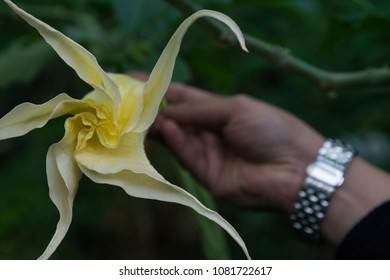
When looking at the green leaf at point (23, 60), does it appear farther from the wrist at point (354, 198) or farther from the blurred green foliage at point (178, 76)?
the wrist at point (354, 198)

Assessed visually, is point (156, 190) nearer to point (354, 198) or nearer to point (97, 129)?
point (97, 129)

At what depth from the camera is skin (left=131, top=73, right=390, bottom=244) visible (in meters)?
1.31

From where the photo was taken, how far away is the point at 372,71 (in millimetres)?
1151

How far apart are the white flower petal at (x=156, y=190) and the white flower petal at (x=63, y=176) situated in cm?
2

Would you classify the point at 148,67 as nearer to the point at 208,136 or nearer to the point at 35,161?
the point at 208,136

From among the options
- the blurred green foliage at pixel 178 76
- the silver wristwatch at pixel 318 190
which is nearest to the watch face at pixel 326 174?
the silver wristwatch at pixel 318 190

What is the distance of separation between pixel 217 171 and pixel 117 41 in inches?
12.2

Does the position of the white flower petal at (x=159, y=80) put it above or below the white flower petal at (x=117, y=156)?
above

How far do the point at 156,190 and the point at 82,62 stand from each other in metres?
0.14

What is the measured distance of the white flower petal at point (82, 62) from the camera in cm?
66

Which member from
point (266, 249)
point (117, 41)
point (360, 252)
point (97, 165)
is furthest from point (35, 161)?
point (97, 165)

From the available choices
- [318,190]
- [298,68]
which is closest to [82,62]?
[298,68]

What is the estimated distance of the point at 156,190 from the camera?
0.65 metres

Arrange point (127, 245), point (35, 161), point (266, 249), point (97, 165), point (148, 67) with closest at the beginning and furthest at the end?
point (97, 165), point (148, 67), point (35, 161), point (266, 249), point (127, 245)
